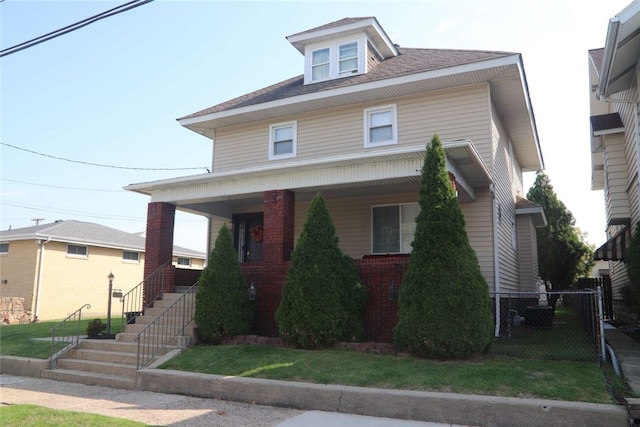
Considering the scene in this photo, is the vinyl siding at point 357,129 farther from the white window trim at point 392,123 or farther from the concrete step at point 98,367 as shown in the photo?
the concrete step at point 98,367

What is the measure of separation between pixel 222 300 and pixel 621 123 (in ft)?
36.7

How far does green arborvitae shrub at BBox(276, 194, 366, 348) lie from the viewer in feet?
30.4

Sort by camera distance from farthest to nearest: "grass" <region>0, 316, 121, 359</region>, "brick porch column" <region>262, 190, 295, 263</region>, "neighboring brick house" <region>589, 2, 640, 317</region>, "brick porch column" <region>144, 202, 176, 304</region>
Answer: "brick porch column" <region>144, 202, 176, 304</region>
"brick porch column" <region>262, 190, 295, 263</region>
"grass" <region>0, 316, 121, 359</region>
"neighboring brick house" <region>589, 2, 640, 317</region>

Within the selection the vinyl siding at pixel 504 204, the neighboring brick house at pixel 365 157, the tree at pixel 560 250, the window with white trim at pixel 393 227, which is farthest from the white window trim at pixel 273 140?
the tree at pixel 560 250

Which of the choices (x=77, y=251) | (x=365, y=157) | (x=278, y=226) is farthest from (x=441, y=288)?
(x=77, y=251)

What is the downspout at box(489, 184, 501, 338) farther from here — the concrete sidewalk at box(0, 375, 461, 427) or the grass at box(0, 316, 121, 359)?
the grass at box(0, 316, 121, 359)

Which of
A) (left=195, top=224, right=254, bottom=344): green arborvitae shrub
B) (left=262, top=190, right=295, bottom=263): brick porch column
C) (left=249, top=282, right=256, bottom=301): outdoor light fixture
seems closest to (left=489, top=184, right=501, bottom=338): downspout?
(left=262, top=190, right=295, bottom=263): brick porch column

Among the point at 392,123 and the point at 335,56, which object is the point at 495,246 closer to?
the point at 392,123

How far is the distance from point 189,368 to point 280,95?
8.45 m

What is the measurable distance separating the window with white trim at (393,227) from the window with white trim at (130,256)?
17.3 meters

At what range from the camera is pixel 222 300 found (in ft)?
33.3

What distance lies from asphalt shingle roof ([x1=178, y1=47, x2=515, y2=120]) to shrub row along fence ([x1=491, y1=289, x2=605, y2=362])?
18.8 feet

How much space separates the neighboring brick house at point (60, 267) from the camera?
Result: 71.6 feet

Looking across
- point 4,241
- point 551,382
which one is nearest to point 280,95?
point 551,382
